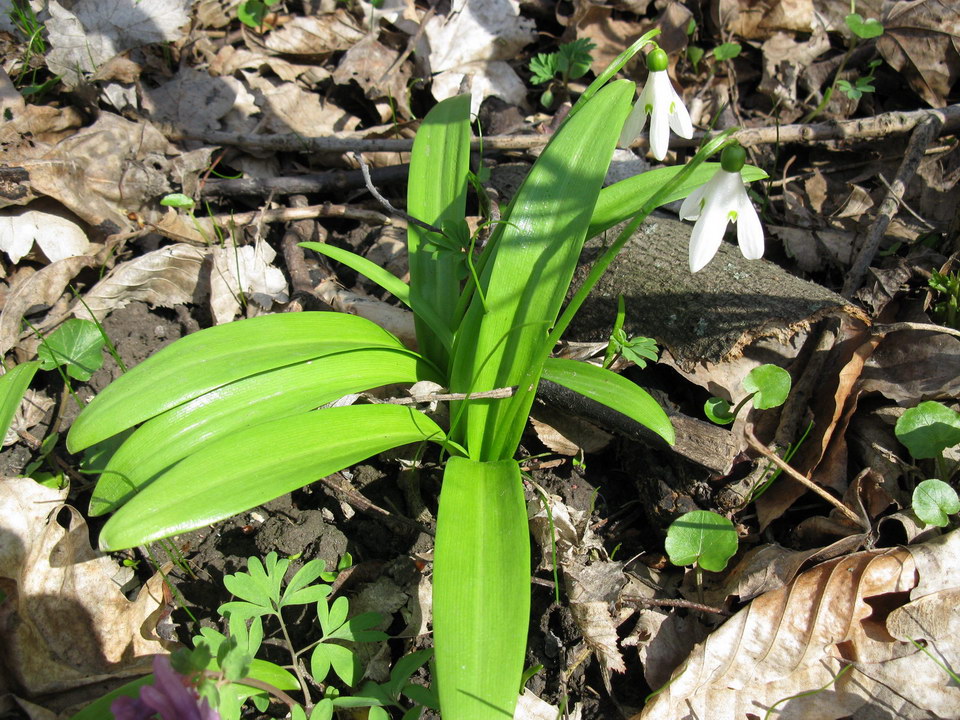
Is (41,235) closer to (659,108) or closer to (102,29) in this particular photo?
(102,29)

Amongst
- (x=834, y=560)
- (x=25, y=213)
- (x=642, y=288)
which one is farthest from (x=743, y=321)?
(x=25, y=213)

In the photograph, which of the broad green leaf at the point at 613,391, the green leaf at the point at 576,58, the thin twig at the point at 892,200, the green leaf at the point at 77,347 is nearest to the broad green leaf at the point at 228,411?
the broad green leaf at the point at 613,391

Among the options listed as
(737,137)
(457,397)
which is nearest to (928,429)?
(457,397)

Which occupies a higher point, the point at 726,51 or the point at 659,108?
the point at 659,108

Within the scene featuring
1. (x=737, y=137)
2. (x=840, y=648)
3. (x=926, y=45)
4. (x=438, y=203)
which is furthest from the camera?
(x=926, y=45)

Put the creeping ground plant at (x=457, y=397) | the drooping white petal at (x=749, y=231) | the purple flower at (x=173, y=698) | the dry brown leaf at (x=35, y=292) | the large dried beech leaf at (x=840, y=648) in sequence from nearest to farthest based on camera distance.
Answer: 1. the purple flower at (x=173, y=698)
2. the creeping ground plant at (x=457, y=397)
3. the drooping white petal at (x=749, y=231)
4. the large dried beech leaf at (x=840, y=648)
5. the dry brown leaf at (x=35, y=292)

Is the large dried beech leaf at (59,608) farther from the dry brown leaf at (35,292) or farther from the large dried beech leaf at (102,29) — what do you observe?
the large dried beech leaf at (102,29)
